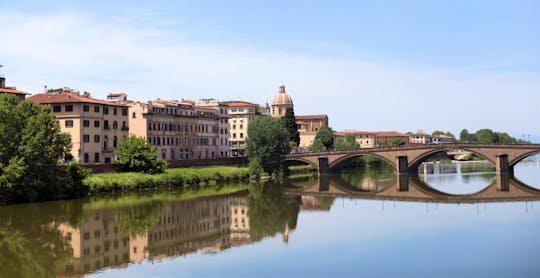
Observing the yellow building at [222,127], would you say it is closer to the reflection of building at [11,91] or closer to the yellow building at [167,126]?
the yellow building at [167,126]

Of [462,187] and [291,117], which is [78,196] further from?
[291,117]

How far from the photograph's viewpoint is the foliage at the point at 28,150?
160 ft

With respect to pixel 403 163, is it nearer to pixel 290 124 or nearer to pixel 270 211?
pixel 290 124

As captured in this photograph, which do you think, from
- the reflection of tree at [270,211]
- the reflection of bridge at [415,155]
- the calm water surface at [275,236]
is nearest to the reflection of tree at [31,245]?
the calm water surface at [275,236]

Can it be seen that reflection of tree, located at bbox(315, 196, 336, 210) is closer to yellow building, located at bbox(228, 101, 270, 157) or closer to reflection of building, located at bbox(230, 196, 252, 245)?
reflection of building, located at bbox(230, 196, 252, 245)

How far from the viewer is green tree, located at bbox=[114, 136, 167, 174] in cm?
6638

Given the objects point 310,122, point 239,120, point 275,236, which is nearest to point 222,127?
point 239,120

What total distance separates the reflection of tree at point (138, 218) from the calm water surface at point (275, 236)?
8 centimetres

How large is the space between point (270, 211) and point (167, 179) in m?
21.3

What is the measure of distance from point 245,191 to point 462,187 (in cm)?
2306

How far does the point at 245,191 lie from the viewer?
66.2m

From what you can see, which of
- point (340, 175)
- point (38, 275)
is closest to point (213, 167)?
point (340, 175)

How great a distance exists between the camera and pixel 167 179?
67875 millimetres

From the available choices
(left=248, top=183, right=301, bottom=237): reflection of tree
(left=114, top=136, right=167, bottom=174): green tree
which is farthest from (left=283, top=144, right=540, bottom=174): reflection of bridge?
(left=114, top=136, right=167, bottom=174): green tree
